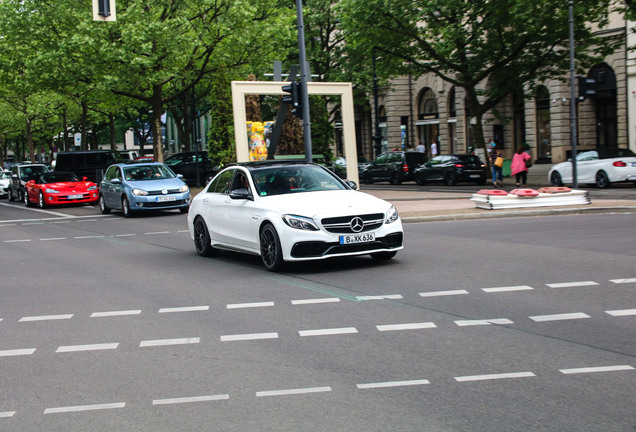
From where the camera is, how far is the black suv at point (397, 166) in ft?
137

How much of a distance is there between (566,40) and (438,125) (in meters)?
24.1

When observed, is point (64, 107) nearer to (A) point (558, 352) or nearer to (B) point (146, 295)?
(B) point (146, 295)

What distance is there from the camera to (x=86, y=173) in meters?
38.8

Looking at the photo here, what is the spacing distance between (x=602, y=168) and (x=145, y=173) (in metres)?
15.0

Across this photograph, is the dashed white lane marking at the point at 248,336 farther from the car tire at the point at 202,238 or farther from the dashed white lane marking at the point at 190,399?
the car tire at the point at 202,238

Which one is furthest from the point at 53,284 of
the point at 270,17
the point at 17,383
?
the point at 270,17

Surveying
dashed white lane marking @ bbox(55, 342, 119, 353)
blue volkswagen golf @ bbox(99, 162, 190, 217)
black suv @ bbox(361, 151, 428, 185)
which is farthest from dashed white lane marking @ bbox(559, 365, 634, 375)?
black suv @ bbox(361, 151, 428, 185)

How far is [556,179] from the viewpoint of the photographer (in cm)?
3080

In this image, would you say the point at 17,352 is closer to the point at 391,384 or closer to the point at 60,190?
the point at 391,384

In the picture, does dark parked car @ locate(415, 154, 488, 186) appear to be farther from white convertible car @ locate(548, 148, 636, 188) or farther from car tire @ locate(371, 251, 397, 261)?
car tire @ locate(371, 251, 397, 261)

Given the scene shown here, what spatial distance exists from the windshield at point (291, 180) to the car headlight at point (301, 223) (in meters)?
1.20

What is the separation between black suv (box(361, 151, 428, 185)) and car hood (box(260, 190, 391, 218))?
29.8 meters

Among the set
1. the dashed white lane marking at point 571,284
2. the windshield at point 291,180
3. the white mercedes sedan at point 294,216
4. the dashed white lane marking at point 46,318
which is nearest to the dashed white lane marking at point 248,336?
the dashed white lane marking at point 46,318

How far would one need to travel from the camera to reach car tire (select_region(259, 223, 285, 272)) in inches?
445
